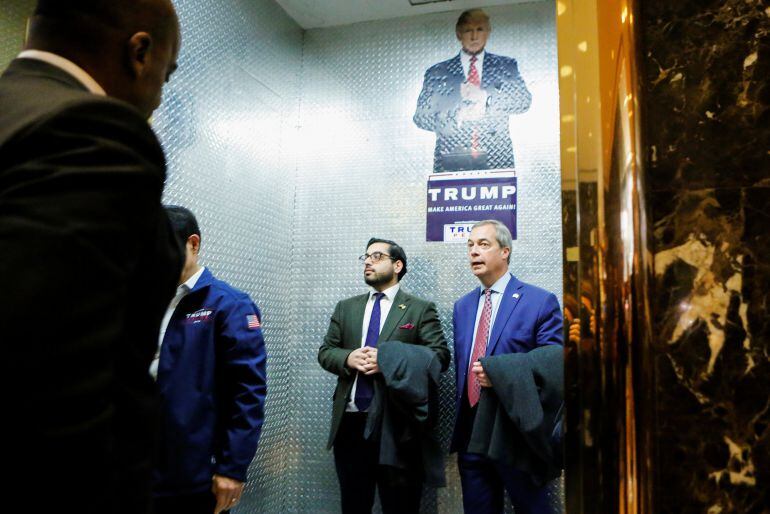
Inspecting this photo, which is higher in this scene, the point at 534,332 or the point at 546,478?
the point at 534,332

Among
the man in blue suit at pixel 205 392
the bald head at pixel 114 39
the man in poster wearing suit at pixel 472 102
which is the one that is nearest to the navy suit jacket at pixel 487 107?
the man in poster wearing suit at pixel 472 102

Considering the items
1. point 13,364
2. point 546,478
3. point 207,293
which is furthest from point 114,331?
point 546,478

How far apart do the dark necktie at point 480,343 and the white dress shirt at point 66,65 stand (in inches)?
120

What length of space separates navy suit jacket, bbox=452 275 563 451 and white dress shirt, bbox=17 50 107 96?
306cm

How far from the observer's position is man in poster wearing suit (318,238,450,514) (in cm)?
383

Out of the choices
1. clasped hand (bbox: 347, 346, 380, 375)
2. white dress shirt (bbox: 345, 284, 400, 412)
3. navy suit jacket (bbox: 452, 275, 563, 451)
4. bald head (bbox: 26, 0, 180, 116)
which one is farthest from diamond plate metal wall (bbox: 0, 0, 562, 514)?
bald head (bbox: 26, 0, 180, 116)

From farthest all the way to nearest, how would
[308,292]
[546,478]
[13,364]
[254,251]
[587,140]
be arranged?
[308,292], [254,251], [546,478], [587,140], [13,364]

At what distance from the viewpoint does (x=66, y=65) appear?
0.90 meters

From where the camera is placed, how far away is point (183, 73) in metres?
3.91

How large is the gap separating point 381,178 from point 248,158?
1122mm

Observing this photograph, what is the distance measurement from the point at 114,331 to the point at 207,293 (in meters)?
1.81

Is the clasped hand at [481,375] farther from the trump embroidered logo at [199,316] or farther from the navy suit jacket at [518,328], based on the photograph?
the trump embroidered logo at [199,316]

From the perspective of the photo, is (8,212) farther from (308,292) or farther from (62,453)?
(308,292)

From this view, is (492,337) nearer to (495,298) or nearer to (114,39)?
(495,298)
